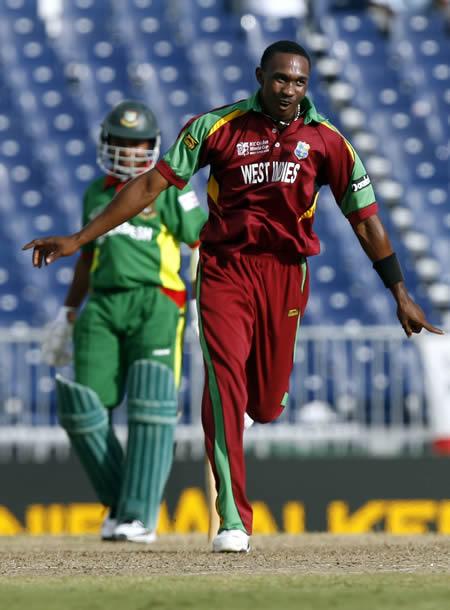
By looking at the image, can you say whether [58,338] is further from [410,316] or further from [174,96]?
[174,96]

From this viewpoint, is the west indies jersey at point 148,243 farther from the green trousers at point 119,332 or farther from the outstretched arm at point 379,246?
the outstretched arm at point 379,246

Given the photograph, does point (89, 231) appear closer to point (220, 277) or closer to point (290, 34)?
point (220, 277)

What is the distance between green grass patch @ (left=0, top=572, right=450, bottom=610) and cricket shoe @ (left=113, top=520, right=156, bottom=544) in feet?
7.83

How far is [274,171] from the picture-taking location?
15.2 ft

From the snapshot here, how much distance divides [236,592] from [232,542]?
51.7 inches

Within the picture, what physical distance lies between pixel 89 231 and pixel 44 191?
8540 millimetres

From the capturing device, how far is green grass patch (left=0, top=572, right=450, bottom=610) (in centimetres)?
296

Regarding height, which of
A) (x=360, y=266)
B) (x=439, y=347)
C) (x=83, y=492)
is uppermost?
(x=360, y=266)

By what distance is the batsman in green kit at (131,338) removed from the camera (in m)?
6.24

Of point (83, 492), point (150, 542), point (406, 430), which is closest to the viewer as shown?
point (150, 542)

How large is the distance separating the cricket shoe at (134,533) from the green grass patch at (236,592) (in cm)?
239

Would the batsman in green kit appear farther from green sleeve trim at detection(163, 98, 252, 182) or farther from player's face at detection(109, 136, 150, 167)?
green sleeve trim at detection(163, 98, 252, 182)

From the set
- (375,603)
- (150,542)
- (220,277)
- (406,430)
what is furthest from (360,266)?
(375,603)

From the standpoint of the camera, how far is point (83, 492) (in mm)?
8789
